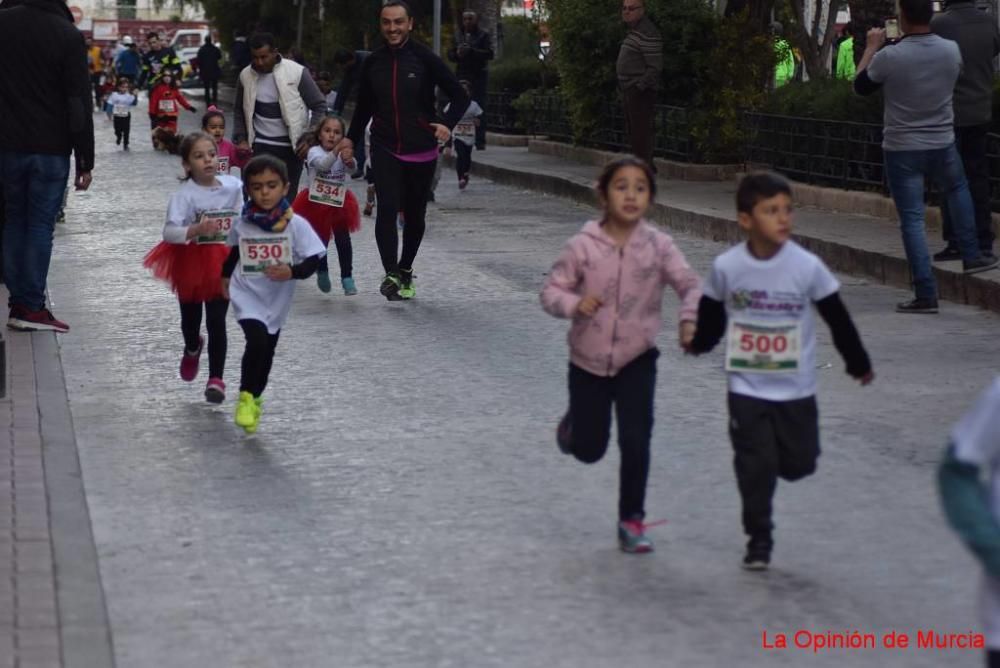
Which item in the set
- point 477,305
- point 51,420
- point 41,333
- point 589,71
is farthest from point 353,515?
point 589,71

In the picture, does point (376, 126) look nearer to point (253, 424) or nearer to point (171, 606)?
point (253, 424)

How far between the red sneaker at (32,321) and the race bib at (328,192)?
2.33m

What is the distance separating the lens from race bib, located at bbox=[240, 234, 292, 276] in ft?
29.3

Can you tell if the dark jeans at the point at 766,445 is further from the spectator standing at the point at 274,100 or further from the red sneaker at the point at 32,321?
the spectator standing at the point at 274,100

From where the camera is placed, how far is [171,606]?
6.09m

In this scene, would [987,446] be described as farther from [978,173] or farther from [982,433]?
[978,173]

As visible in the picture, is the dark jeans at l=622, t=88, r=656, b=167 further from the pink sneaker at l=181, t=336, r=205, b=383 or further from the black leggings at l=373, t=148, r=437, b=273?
the pink sneaker at l=181, t=336, r=205, b=383

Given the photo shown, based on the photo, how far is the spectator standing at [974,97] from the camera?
13414 millimetres

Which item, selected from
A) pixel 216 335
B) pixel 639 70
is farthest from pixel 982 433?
pixel 639 70

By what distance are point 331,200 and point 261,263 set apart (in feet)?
15.8

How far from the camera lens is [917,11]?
12445 millimetres

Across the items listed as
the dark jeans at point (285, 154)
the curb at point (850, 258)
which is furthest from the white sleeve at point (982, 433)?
the dark jeans at point (285, 154)

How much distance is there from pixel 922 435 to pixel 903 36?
4.61 m

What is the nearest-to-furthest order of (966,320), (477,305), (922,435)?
(922,435), (966,320), (477,305)
